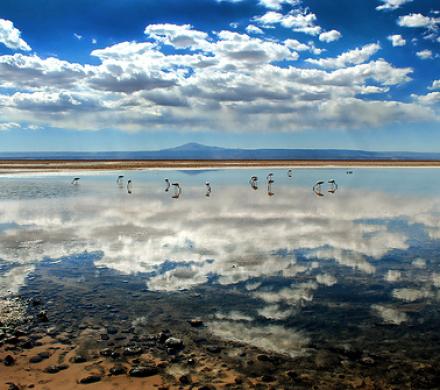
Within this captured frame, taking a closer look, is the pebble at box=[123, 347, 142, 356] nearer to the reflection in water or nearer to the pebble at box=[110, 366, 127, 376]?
the pebble at box=[110, 366, 127, 376]

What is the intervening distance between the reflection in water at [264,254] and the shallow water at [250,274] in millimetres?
56

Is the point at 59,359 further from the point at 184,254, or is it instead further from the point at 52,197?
the point at 52,197

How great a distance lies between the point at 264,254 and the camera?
18328mm

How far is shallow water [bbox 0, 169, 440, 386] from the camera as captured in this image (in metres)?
10.9

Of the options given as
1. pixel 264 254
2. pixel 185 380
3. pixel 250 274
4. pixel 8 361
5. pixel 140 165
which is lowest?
pixel 185 380

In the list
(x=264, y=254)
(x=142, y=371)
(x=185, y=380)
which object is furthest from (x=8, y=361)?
(x=264, y=254)

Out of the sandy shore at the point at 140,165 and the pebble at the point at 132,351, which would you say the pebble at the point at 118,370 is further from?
the sandy shore at the point at 140,165

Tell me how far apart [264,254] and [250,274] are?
2.92 meters

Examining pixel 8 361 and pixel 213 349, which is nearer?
pixel 8 361

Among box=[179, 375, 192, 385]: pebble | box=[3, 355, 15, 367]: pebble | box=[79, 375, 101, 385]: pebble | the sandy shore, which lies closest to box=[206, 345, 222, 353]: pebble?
box=[179, 375, 192, 385]: pebble

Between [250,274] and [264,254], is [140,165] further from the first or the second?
[250,274]

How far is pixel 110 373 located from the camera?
888 cm

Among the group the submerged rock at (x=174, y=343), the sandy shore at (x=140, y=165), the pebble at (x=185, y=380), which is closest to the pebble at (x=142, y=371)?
the pebble at (x=185, y=380)

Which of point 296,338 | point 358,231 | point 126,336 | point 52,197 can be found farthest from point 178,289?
point 52,197
